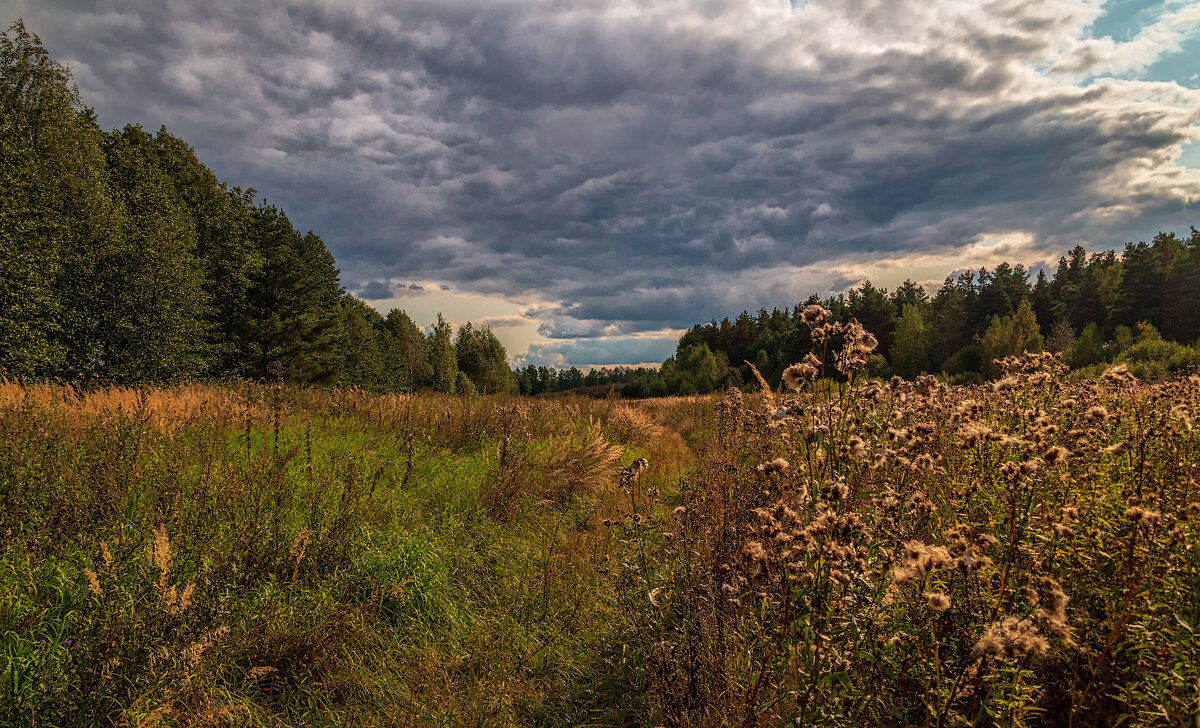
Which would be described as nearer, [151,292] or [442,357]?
[151,292]

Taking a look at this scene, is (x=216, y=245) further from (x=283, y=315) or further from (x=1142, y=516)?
(x=1142, y=516)

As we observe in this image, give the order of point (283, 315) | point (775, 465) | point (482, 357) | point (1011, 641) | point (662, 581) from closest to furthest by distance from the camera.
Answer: point (1011, 641) → point (775, 465) → point (662, 581) → point (283, 315) → point (482, 357)

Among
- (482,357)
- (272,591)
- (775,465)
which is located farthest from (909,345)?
(272,591)

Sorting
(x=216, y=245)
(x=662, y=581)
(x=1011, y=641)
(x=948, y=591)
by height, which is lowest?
(x=662, y=581)

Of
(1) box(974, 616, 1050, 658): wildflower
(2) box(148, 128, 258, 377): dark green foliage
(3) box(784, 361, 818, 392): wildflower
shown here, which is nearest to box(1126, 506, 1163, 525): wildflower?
(1) box(974, 616, 1050, 658): wildflower

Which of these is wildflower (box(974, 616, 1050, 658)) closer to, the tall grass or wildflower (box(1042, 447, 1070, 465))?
the tall grass

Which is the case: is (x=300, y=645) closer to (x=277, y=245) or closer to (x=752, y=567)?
(x=752, y=567)

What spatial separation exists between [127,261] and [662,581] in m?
23.5

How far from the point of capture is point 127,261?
57.7ft

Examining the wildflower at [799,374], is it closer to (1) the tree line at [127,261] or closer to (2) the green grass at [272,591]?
(2) the green grass at [272,591]

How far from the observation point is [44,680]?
219 cm

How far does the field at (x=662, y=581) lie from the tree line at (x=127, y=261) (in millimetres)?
5900

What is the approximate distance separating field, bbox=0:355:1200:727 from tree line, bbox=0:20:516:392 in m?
5.90

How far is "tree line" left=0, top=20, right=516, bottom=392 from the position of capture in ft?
48.9
